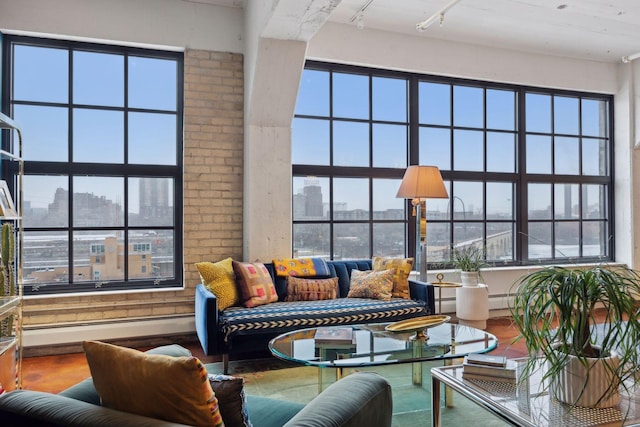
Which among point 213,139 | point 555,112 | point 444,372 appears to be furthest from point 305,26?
point 555,112

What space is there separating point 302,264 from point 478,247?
2501 millimetres

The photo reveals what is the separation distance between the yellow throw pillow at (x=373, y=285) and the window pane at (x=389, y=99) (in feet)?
6.28

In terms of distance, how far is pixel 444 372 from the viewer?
2074 millimetres

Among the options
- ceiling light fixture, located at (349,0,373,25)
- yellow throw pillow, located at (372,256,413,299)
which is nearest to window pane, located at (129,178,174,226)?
yellow throw pillow, located at (372,256,413,299)

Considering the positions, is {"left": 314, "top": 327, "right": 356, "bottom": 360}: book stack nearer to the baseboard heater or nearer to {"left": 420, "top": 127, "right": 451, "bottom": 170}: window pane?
the baseboard heater

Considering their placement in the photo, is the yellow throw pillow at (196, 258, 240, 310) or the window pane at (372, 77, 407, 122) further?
the window pane at (372, 77, 407, 122)

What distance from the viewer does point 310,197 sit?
16.3 ft

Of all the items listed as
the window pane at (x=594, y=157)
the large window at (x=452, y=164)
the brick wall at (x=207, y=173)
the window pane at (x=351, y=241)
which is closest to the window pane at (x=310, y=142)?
the large window at (x=452, y=164)

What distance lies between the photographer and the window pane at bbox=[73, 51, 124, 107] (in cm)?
430

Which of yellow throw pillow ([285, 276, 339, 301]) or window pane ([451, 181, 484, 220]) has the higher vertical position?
window pane ([451, 181, 484, 220])

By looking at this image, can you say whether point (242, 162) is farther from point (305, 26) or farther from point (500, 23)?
point (500, 23)

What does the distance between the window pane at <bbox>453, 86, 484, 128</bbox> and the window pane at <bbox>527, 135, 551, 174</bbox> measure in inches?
31.8

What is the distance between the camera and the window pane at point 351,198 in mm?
5070

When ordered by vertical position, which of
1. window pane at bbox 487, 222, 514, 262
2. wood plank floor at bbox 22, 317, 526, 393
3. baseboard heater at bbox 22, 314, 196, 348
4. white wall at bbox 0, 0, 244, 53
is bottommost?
wood plank floor at bbox 22, 317, 526, 393
